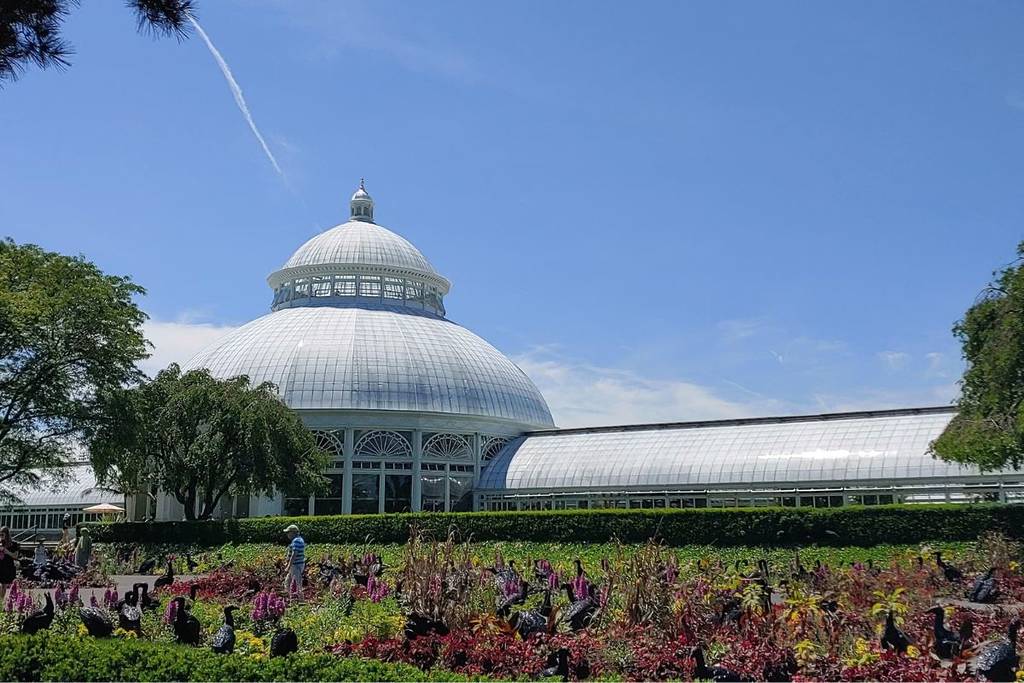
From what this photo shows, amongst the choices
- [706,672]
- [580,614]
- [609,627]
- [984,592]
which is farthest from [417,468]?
[706,672]

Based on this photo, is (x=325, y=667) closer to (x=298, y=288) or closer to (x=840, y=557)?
(x=840, y=557)

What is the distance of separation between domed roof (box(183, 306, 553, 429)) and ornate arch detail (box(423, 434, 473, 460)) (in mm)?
1598

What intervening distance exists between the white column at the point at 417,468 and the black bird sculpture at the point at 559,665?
4270 centimetres

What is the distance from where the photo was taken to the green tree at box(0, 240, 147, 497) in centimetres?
3269

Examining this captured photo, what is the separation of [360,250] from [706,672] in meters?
56.6

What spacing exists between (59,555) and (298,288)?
118 ft

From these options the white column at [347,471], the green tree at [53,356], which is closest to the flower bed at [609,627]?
the green tree at [53,356]

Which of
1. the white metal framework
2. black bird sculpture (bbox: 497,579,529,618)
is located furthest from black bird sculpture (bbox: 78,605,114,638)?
the white metal framework

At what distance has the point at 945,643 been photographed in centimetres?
1114

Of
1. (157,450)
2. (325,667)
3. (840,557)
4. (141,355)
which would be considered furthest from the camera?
(157,450)

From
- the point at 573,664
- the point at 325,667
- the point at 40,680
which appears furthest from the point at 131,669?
Answer: the point at 573,664

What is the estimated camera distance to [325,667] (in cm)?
1062

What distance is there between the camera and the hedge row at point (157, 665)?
10531 millimetres

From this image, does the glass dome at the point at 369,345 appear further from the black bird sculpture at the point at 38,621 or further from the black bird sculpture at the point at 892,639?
the black bird sculpture at the point at 892,639
